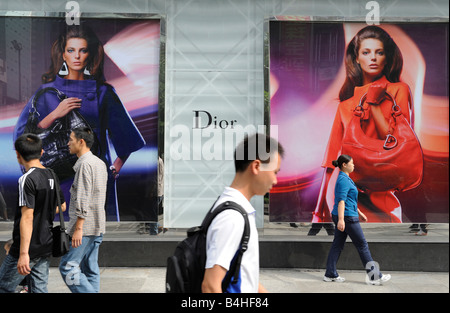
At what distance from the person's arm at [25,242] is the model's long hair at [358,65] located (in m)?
5.29

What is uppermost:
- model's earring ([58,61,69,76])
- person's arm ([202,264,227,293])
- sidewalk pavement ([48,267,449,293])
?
model's earring ([58,61,69,76])

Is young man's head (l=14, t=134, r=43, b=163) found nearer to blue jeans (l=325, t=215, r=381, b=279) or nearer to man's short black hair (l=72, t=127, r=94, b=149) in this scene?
man's short black hair (l=72, t=127, r=94, b=149)

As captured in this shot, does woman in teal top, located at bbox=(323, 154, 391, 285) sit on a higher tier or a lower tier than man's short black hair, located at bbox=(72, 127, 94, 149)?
lower

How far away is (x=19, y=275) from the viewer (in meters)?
3.78

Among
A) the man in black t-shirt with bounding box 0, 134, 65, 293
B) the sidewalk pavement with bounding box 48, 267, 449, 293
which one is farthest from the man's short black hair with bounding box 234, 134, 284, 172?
the sidewalk pavement with bounding box 48, 267, 449, 293

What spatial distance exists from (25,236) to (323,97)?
204 inches

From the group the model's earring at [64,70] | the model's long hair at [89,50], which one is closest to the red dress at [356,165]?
the model's long hair at [89,50]

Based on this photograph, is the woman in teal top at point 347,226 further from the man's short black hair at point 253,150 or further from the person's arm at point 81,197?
the man's short black hair at point 253,150

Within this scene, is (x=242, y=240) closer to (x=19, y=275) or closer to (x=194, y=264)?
(x=194, y=264)

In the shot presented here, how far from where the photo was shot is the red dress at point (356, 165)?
7.48m

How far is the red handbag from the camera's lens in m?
7.50

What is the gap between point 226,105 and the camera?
7.53 metres

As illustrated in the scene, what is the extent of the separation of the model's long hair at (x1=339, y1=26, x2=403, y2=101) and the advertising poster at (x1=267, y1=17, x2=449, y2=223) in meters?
0.02
